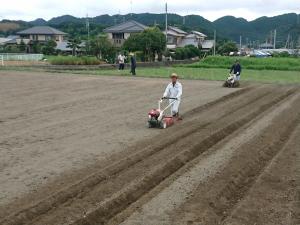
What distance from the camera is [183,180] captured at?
802 centimetres

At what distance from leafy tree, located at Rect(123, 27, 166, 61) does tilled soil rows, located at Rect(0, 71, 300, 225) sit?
38.3m

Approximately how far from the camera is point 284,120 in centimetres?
1464

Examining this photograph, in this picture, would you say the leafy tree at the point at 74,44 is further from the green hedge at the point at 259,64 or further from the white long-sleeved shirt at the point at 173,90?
the white long-sleeved shirt at the point at 173,90

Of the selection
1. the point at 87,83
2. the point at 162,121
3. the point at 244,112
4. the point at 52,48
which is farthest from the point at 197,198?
the point at 52,48

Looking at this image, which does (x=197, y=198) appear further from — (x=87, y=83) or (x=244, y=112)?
(x=87, y=83)

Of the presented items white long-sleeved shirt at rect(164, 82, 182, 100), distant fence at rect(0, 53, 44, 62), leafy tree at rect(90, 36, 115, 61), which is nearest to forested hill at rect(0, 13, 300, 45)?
leafy tree at rect(90, 36, 115, 61)

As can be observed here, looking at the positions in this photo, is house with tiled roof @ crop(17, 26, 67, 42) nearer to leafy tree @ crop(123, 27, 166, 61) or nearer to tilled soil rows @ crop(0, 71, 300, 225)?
leafy tree @ crop(123, 27, 166, 61)

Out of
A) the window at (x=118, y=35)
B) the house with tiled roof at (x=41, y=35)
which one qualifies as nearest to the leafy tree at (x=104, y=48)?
the window at (x=118, y=35)

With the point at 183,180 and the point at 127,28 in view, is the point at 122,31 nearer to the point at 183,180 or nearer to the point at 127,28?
the point at 127,28

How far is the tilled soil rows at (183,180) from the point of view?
6.41m

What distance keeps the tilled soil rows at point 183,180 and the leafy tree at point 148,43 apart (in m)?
38.3

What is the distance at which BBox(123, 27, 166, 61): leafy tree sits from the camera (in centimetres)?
5178

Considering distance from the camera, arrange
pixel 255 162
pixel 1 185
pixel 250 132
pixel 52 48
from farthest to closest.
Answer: pixel 52 48, pixel 250 132, pixel 255 162, pixel 1 185

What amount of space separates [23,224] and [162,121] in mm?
7108
